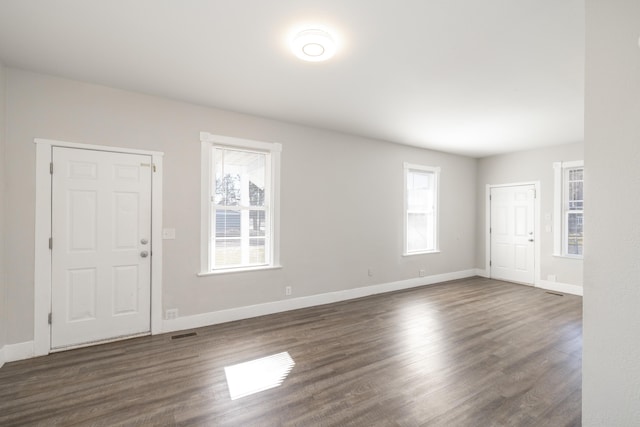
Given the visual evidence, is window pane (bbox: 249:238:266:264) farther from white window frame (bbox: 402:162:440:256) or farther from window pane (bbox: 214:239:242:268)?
white window frame (bbox: 402:162:440:256)

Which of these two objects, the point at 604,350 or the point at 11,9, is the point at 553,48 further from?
the point at 11,9

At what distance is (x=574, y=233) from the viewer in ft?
16.9

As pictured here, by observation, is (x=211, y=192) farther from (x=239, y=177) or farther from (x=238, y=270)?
(x=238, y=270)

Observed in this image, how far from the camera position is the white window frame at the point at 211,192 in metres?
3.52

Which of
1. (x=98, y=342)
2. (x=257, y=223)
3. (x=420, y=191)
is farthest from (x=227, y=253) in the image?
(x=420, y=191)

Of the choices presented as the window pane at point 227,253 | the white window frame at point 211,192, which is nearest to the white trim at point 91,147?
the white window frame at point 211,192

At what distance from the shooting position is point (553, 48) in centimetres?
226

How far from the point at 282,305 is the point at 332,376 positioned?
1764 mm

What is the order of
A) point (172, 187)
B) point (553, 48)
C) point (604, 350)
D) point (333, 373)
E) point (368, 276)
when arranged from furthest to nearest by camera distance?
1. point (368, 276)
2. point (172, 187)
3. point (333, 373)
4. point (553, 48)
5. point (604, 350)

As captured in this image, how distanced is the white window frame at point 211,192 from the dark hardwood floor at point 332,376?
76 cm

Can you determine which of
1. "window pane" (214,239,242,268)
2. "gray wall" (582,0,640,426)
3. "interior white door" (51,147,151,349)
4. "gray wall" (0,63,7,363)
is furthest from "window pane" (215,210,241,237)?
"gray wall" (582,0,640,426)

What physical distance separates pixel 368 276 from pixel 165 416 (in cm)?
353

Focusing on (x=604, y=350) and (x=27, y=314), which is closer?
(x=604, y=350)

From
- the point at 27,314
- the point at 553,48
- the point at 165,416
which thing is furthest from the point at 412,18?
the point at 27,314
